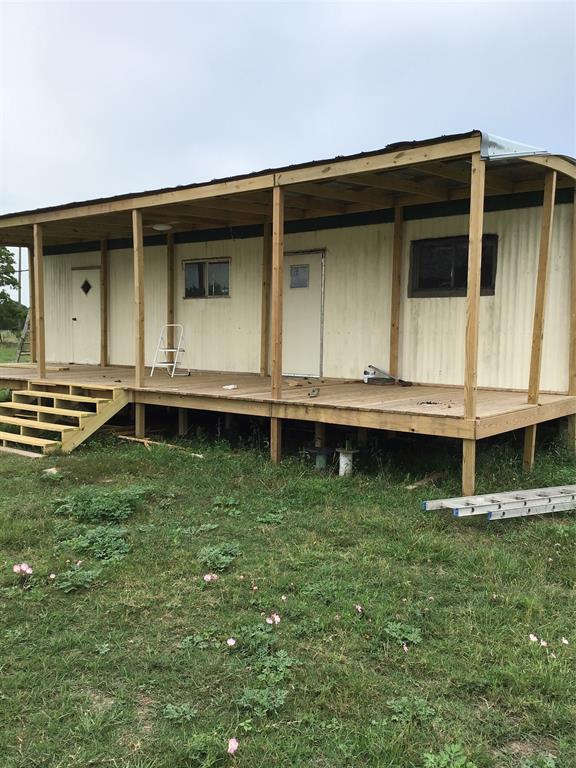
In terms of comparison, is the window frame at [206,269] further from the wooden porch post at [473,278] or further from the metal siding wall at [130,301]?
the wooden porch post at [473,278]

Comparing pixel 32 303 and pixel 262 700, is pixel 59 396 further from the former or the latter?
pixel 262 700

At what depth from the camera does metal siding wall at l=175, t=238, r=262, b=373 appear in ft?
30.7

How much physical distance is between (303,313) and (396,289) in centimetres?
151

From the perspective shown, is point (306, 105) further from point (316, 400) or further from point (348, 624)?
point (348, 624)

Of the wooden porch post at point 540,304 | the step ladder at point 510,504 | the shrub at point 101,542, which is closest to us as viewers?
the shrub at point 101,542

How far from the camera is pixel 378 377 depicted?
793 centimetres

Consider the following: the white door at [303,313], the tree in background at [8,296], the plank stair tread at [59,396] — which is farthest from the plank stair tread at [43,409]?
the tree in background at [8,296]

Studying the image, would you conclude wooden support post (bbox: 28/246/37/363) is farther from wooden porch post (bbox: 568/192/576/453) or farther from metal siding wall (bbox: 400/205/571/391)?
wooden porch post (bbox: 568/192/576/453)

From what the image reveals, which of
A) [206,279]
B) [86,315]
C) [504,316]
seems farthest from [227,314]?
[504,316]

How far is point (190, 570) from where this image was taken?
3.75 meters

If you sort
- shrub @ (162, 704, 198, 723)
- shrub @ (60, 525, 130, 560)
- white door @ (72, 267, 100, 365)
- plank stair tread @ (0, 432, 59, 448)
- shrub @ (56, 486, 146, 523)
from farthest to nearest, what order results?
1. white door @ (72, 267, 100, 365)
2. plank stair tread @ (0, 432, 59, 448)
3. shrub @ (56, 486, 146, 523)
4. shrub @ (60, 525, 130, 560)
5. shrub @ (162, 704, 198, 723)

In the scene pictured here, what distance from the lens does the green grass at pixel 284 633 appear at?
225 cm

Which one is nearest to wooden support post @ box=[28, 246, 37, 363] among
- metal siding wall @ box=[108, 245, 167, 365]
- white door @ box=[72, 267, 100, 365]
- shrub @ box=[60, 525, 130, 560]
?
white door @ box=[72, 267, 100, 365]

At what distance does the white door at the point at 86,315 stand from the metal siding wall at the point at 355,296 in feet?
15.6
